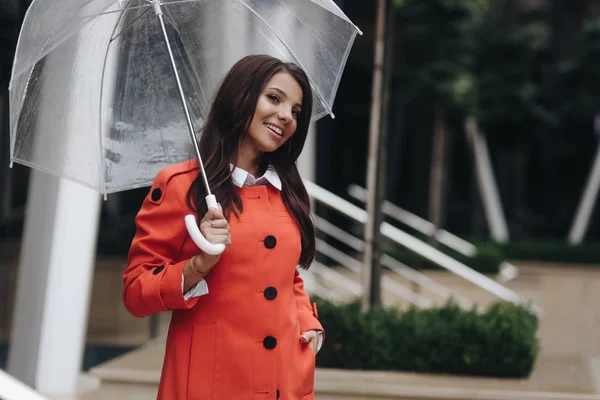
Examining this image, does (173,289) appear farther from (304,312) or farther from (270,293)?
(304,312)

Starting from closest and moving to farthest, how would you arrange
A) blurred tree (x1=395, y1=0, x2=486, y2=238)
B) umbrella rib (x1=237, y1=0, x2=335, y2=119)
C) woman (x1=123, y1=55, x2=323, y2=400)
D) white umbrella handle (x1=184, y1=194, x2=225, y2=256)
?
white umbrella handle (x1=184, y1=194, x2=225, y2=256) < woman (x1=123, y1=55, x2=323, y2=400) < umbrella rib (x1=237, y1=0, x2=335, y2=119) < blurred tree (x1=395, y1=0, x2=486, y2=238)

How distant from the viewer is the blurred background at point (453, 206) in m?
5.82

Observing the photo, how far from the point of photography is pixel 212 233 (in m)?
2.53

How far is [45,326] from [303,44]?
2783 mm

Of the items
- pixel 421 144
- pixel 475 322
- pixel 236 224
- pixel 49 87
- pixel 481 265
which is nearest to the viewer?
pixel 236 224

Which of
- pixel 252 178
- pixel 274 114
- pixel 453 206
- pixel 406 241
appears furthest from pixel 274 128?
pixel 453 206

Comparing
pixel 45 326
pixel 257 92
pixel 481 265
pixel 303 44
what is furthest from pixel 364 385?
pixel 481 265

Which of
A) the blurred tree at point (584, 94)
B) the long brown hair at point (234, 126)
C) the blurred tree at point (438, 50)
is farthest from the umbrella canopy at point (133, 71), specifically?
the blurred tree at point (584, 94)

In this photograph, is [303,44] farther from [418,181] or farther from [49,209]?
[418,181]

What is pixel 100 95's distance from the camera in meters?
3.21

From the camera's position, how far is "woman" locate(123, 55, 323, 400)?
2.73 meters

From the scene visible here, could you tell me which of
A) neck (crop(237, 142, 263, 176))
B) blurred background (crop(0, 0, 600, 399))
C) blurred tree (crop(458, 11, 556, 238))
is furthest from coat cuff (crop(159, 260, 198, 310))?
blurred tree (crop(458, 11, 556, 238))

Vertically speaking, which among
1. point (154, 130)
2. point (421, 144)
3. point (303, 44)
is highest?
point (421, 144)

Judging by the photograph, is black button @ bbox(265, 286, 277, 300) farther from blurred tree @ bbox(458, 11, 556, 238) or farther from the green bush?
blurred tree @ bbox(458, 11, 556, 238)
